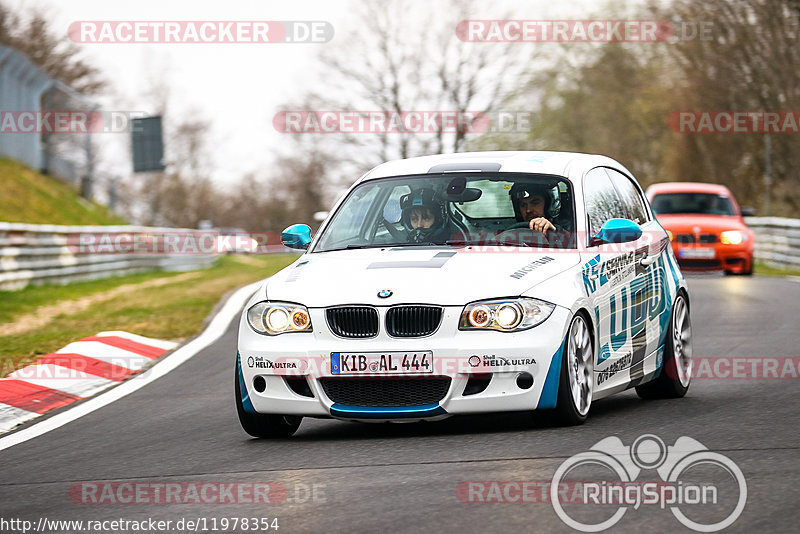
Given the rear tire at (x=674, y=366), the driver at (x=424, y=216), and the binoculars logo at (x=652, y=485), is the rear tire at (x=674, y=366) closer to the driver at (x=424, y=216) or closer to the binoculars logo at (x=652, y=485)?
the driver at (x=424, y=216)

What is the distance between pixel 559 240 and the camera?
27.5 ft

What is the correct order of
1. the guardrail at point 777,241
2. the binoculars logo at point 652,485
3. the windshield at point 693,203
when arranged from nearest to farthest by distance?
the binoculars logo at point 652,485
the windshield at point 693,203
the guardrail at point 777,241

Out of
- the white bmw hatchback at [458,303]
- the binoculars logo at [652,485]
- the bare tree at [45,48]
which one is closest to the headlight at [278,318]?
the white bmw hatchback at [458,303]

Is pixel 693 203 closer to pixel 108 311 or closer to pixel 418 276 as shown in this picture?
pixel 108 311

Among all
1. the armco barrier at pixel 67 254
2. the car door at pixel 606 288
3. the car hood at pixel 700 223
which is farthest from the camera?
the car hood at pixel 700 223

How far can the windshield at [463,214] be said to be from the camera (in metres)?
8.46

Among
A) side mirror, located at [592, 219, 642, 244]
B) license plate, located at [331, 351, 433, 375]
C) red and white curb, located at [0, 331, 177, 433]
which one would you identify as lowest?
red and white curb, located at [0, 331, 177, 433]

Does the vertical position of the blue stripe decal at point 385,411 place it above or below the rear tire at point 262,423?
above

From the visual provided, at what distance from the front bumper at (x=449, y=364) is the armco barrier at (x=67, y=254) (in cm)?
1524

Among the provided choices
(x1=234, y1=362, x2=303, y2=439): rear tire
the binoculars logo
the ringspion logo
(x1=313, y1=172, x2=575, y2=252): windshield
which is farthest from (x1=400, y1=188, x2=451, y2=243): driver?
the ringspion logo

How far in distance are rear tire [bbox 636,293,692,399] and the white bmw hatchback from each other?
2.8 inches

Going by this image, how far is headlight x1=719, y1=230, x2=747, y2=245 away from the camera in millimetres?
23734

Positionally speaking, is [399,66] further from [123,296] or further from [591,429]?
[591,429]

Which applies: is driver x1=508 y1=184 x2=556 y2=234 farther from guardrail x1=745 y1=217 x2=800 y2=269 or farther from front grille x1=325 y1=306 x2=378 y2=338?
guardrail x1=745 y1=217 x2=800 y2=269
